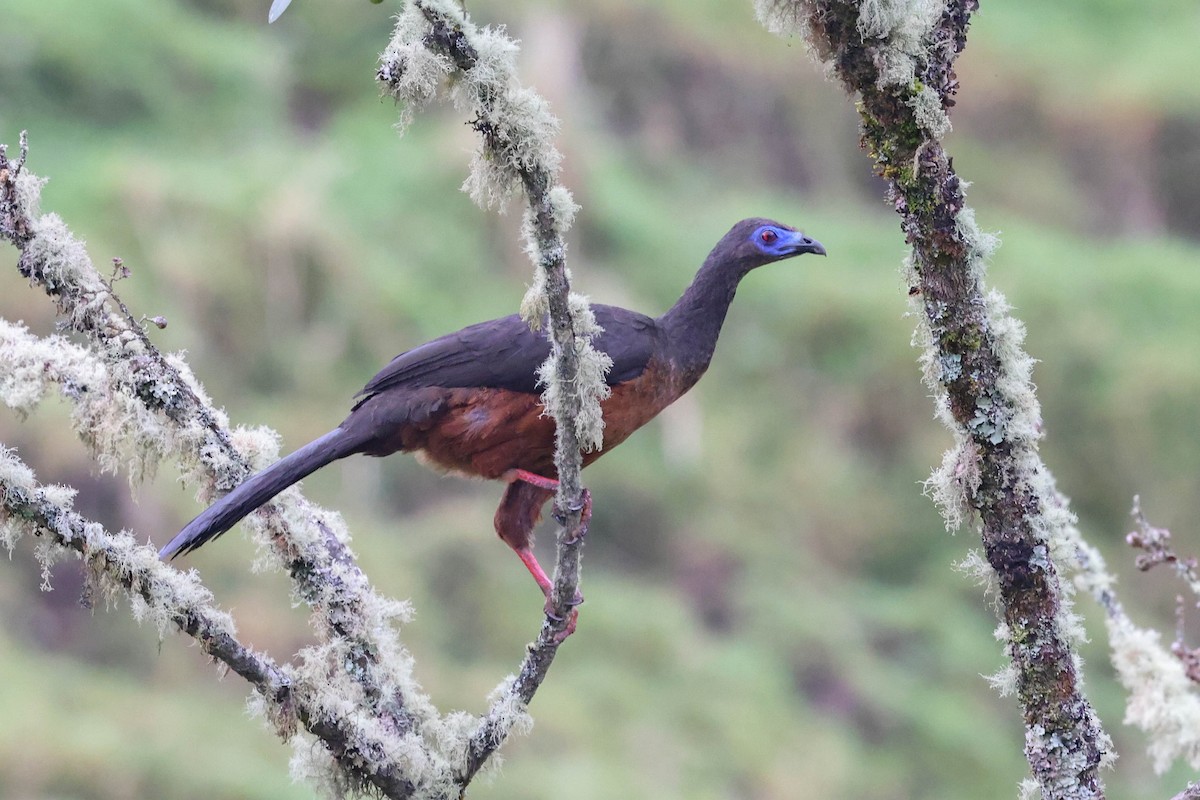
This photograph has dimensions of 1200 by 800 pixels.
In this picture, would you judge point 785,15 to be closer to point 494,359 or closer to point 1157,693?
point 494,359

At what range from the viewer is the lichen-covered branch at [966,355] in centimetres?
227

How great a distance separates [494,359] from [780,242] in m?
0.99

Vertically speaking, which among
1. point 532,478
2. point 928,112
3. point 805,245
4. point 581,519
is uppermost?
point 805,245

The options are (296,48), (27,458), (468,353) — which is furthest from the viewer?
(296,48)

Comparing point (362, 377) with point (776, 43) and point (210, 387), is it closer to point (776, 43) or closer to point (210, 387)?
point (210, 387)

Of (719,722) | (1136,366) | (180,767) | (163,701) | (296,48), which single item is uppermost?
(296,48)

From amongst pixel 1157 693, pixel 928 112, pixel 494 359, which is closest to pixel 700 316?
pixel 494 359

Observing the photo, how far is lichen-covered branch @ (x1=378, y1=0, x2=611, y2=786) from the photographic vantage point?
2.14 meters

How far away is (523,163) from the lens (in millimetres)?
2221

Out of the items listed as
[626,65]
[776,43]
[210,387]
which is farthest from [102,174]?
[776,43]

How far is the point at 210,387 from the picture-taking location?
6.86 metres

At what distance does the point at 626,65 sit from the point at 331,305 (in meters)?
3.13

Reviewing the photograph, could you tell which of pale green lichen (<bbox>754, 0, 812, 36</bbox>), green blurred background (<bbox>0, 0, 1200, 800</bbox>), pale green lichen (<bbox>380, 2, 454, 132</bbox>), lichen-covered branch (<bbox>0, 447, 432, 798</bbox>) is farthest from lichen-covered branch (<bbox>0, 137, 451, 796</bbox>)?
green blurred background (<bbox>0, 0, 1200, 800</bbox>)

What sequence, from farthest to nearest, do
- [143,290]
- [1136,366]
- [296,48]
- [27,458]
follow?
[296,48] → [1136,366] → [143,290] → [27,458]
